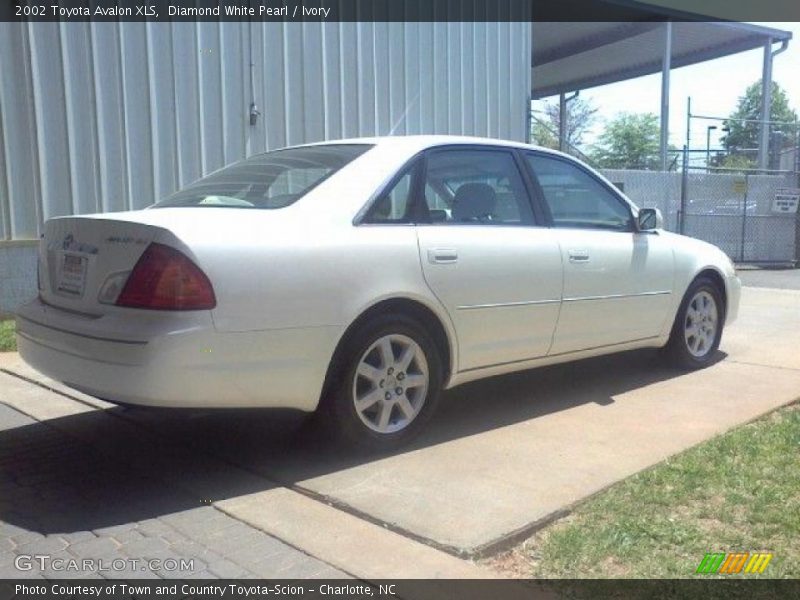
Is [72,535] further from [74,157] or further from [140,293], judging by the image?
[74,157]

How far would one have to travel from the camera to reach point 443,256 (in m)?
4.11

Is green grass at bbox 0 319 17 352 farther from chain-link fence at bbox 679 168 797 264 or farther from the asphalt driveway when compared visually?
chain-link fence at bbox 679 168 797 264

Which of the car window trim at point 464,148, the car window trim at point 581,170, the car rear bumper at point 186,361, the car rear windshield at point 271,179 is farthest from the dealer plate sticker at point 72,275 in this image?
the car window trim at point 581,170

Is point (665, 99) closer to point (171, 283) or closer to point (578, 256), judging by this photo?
point (578, 256)

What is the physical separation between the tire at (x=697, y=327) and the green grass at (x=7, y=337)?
554 centimetres

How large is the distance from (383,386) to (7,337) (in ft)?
15.7

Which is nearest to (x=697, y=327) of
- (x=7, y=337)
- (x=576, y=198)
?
(x=576, y=198)

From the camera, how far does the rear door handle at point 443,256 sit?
4.07 meters

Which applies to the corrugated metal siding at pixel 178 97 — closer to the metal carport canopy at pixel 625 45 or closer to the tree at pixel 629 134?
the metal carport canopy at pixel 625 45

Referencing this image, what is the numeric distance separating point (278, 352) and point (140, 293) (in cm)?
65

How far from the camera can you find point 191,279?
3289mm

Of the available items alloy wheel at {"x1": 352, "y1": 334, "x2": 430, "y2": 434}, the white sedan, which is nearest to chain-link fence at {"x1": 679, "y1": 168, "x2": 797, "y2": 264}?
the white sedan

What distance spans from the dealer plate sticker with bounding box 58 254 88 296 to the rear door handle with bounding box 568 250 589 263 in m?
2.76

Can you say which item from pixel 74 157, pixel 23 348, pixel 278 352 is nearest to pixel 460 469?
pixel 278 352
